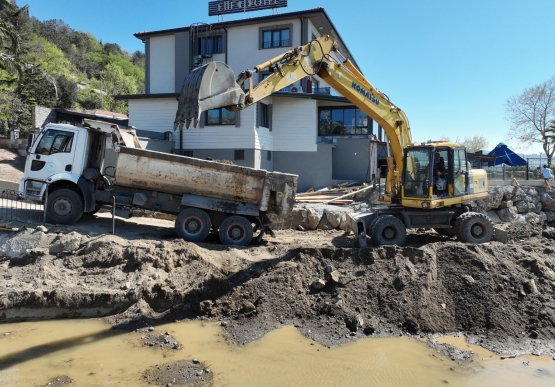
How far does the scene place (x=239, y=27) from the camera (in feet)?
83.6

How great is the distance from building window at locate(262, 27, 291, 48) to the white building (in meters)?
0.06

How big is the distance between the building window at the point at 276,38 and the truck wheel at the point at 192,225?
16626mm

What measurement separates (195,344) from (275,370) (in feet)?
4.85

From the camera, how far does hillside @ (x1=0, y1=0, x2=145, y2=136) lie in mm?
18808

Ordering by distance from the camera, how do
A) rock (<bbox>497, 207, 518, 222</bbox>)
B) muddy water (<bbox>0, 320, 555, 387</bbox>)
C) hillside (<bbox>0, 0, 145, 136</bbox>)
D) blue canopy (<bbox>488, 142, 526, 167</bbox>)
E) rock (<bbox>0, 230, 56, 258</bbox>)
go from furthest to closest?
blue canopy (<bbox>488, 142, 526, 167</bbox>), rock (<bbox>497, 207, 518, 222</bbox>), hillside (<bbox>0, 0, 145, 136</bbox>), rock (<bbox>0, 230, 56, 258</bbox>), muddy water (<bbox>0, 320, 555, 387</bbox>)

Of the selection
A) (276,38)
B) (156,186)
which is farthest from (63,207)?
(276,38)

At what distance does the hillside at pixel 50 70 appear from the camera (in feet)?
61.7

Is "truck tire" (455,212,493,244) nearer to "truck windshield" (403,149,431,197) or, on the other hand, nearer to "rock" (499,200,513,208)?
"truck windshield" (403,149,431,197)

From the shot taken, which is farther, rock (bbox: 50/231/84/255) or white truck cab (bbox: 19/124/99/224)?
white truck cab (bbox: 19/124/99/224)

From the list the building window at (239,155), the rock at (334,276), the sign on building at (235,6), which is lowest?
the rock at (334,276)

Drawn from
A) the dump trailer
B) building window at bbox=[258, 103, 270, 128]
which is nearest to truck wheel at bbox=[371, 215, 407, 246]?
the dump trailer

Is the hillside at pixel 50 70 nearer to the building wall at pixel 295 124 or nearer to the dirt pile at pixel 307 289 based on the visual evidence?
the building wall at pixel 295 124

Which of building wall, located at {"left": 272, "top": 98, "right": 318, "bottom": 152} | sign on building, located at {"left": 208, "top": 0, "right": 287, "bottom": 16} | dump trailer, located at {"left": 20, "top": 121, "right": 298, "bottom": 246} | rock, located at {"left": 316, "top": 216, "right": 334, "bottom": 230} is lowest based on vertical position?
rock, located at {"left": 316, "top": 216, "right": 334, "bottom": 230}

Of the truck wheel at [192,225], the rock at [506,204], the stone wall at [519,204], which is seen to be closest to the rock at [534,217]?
the stone wall at [519,204]
